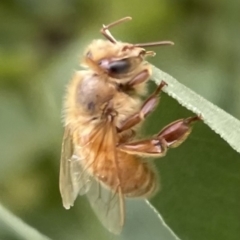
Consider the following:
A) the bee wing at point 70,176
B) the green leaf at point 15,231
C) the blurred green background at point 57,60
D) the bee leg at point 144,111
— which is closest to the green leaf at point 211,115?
the bee leg at point 144,111

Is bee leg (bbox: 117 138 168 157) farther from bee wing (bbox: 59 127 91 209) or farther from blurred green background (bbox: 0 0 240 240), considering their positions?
blurred green background (bbox: 0 0 240 240)

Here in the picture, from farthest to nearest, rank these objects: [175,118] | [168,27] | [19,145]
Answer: [168,27] < [19,145] < [175,118]

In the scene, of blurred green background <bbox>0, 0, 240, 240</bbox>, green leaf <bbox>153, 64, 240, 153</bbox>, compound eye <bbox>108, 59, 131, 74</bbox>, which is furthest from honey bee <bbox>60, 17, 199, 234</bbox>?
blurred green background <bbox>0, 0, 240, 240</bbox>

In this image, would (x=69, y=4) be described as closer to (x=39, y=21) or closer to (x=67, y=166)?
(x=39, y=21)

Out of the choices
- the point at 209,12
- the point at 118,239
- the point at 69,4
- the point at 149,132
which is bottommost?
the point at 209,12

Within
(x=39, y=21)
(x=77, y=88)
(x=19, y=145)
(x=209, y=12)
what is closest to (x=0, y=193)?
(x=19, y=145)

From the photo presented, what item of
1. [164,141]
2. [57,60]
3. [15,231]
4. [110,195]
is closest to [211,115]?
[164,141]

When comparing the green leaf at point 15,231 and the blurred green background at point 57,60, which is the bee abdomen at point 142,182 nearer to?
the green leaf at point 15,231
